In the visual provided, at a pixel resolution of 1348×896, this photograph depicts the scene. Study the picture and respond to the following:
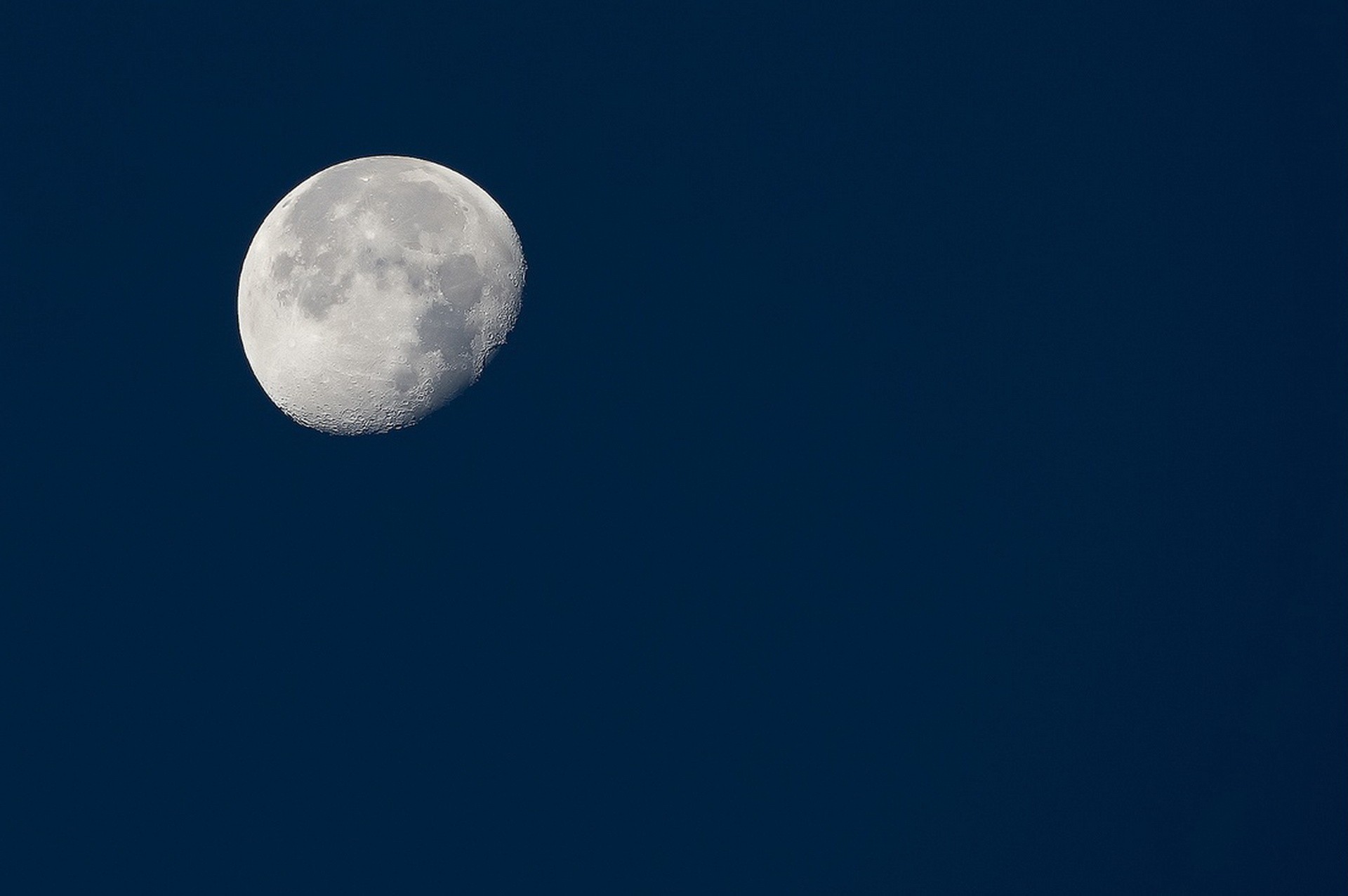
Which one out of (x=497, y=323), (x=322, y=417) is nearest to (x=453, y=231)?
(x=497, y=323)

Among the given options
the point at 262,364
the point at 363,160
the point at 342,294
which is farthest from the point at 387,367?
the point at 363,160

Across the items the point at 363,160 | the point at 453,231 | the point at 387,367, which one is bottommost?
the point at 387,367

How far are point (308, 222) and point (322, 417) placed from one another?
3015 millimetres

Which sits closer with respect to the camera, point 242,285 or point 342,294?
point 342,294

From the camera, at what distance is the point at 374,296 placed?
17.4m

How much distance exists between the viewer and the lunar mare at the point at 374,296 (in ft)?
57.6

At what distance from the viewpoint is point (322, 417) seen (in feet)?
61.2

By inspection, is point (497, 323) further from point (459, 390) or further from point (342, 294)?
point (342, 294)

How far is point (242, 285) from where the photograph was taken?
1934cm

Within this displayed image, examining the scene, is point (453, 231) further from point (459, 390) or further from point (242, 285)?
point (242, 285)

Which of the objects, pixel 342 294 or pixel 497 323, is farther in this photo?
pixel 497 323

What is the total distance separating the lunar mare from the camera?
17547 mm

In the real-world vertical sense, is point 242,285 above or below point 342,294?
above

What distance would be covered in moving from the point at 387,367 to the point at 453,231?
232 cm
